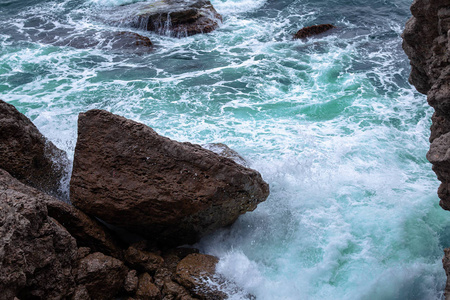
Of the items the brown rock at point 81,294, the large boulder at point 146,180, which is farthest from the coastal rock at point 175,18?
the brown rock at point 81,294

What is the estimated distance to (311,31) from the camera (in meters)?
14.2

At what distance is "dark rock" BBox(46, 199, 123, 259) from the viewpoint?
199 inches

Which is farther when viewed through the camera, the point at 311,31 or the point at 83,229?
the point at 311,31

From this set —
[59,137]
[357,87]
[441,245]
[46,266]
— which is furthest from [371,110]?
[46,266]

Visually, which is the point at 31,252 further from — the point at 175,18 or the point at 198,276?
the point at 175,18

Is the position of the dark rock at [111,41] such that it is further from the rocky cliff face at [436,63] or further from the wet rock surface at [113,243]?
the rocky cliff face at [436,63]

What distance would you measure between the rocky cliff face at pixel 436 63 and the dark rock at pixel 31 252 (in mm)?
3998

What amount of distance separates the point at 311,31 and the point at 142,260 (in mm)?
11519

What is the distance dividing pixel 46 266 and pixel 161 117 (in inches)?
227

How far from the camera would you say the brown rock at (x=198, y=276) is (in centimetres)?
487

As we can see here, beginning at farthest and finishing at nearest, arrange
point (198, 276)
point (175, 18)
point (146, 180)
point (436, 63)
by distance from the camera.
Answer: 1. point (175, 18)
2. point (146, 180)
3. point (198, 276)
4. point (436, 63)

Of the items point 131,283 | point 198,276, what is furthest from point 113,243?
point 198,276

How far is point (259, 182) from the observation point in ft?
19.5

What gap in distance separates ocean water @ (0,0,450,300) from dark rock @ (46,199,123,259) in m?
1.34
